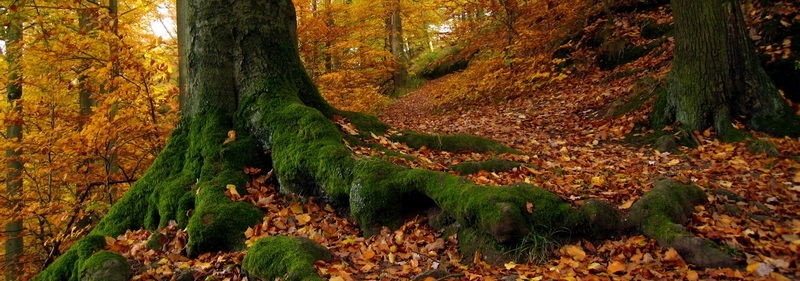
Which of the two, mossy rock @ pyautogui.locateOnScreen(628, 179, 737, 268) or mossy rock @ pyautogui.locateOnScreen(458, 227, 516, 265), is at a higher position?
mossy rock @ pyautogui.locateOnScreen(628, 179, 737, 268)

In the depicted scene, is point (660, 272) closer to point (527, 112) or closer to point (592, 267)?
point (592, 267)

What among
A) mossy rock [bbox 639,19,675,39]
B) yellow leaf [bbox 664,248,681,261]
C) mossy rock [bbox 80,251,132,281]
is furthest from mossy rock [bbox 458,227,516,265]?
mossy rock [bbox 639,19,675,39]

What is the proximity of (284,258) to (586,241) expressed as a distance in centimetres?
237

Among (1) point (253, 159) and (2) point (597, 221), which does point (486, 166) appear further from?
(1) point (253, 159)

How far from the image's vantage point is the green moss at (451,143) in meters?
6.21

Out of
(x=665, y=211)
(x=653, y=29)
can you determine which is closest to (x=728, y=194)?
(x=665, y=211)

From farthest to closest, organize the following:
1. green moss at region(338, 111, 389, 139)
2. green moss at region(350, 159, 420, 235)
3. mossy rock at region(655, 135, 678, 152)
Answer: mossy rock at region(655, 135, 678, 152) → green moss at region(338, 111, 389, 139) → green moss at region(350, 159, 420, 235)

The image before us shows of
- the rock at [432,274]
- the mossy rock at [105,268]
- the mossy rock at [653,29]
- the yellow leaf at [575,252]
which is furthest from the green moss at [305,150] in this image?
the mossy rock at [653,29]

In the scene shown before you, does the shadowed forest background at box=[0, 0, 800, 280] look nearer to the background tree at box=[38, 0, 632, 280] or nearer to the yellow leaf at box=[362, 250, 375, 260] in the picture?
the yellow leaf at box=[362, 250, 375, 260]

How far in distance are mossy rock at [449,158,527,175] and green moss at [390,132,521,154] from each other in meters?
0.66

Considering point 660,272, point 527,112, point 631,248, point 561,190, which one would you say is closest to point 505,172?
point 561,190

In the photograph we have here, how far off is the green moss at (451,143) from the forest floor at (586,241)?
0.17 meters

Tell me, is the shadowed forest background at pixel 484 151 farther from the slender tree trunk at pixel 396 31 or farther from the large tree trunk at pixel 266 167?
the slender tree trunk at pixel 396 31

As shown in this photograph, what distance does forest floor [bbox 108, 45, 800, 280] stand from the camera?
10.8 feet
